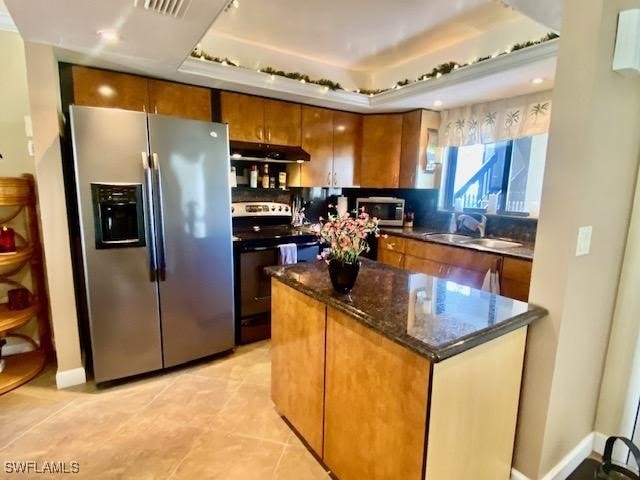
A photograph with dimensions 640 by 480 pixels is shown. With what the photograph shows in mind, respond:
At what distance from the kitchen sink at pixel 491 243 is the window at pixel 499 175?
1.09 ft

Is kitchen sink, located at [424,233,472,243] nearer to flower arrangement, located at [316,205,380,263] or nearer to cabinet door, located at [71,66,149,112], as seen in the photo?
flower arrangement, located at [316,205,380,263]

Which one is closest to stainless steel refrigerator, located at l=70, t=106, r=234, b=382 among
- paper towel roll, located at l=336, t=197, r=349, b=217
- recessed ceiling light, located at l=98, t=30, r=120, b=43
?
recessed ceiling light, located at l=98, t=30, r=120, b=43

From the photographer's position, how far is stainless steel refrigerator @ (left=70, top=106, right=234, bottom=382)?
2.19 meters

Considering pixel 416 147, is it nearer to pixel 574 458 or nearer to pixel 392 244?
pixel 392 244

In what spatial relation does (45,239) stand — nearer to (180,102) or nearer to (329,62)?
(180,102)

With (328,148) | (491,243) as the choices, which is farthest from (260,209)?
(491,243)

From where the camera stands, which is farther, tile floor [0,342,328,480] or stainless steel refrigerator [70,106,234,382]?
stainless steel refrigerator [70,106,234,382]

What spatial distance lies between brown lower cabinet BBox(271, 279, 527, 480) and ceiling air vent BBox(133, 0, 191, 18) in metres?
1.51

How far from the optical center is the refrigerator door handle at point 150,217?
2279 mm

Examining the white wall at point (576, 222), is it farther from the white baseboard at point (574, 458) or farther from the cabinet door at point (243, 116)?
the cabinet door at point (243, 116)

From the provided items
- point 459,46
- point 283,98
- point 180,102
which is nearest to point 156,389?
point 180,102

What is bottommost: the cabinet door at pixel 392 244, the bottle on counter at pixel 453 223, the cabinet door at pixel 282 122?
the cabinet door at pixel 392 244

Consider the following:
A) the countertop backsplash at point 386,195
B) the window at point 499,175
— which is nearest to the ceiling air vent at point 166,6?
the countertop backsplash at point 386,195

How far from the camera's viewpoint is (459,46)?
113 inches
